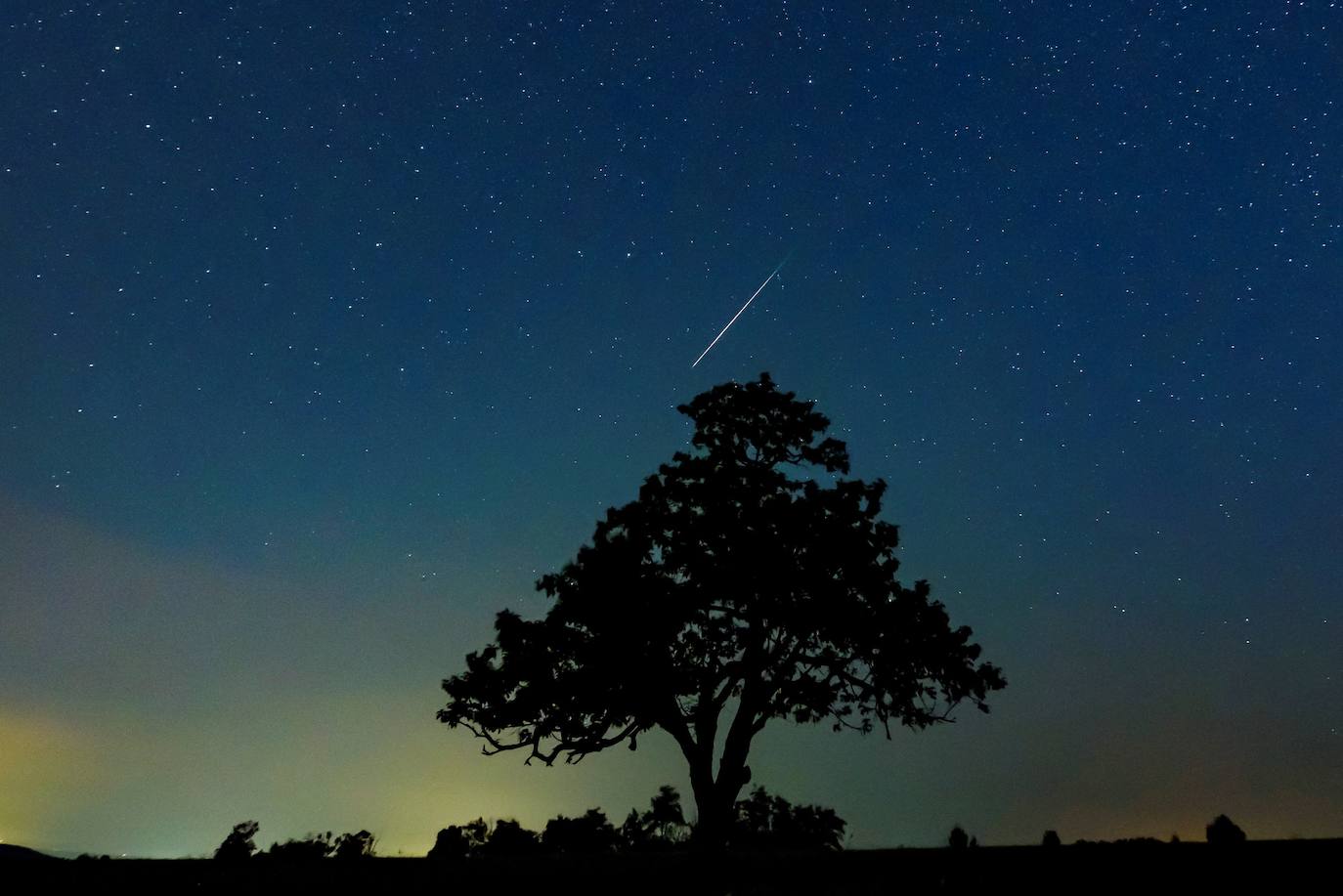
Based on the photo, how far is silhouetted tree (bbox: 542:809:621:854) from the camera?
38875 millimetres

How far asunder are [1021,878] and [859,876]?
11.6 feet

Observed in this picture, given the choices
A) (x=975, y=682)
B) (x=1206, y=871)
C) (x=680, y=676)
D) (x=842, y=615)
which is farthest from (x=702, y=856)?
(x=1206, y=871)

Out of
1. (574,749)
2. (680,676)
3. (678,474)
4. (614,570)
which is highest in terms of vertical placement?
(678,474)

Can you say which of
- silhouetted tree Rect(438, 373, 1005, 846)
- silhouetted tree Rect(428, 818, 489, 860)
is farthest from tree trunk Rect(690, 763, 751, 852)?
silhouetted tree Rect(428, 818, 489, 860)

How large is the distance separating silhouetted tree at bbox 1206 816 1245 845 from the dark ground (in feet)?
5.65

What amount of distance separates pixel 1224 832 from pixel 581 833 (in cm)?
2989

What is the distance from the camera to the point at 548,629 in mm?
25406

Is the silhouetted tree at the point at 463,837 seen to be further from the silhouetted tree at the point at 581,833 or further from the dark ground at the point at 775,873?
the dark ground at the point at 775,873

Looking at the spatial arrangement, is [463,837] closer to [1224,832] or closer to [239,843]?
[239,843]

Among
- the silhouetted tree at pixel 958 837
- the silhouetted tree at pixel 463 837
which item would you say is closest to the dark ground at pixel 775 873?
the silhouetted tree at pixel 958 837

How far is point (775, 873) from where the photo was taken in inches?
705

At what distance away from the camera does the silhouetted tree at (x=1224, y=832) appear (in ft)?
52.0

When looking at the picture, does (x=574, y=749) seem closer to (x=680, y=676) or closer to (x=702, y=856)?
(x=680, y=676)

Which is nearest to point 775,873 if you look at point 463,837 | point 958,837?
point 958,837
